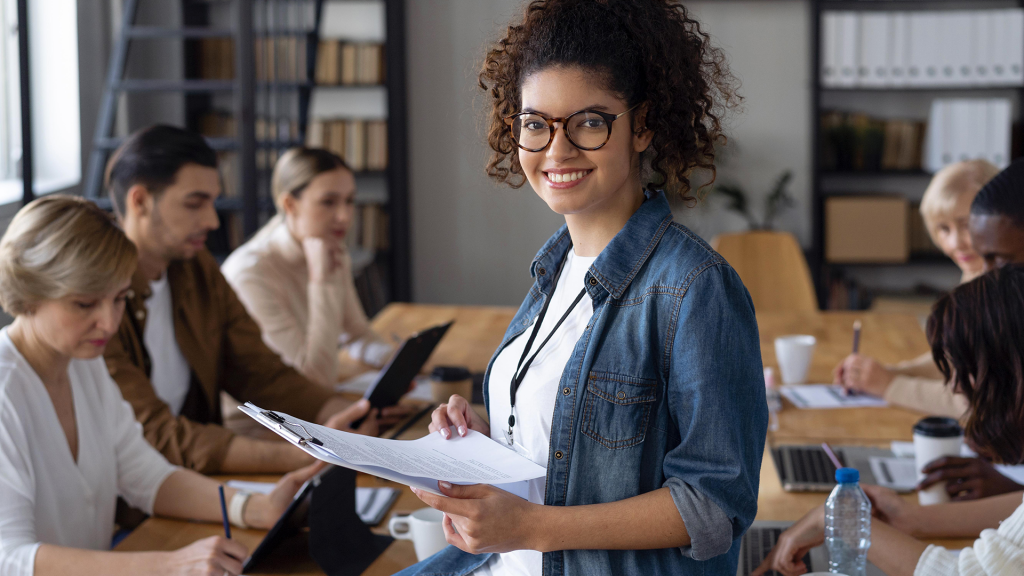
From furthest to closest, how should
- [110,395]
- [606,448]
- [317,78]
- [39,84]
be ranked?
[317,78] < [39,84] < [110,395] < [606,448]

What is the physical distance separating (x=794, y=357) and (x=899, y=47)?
113 inches

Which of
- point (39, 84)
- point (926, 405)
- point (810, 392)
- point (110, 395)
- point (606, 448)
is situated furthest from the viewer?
point (39, 84)

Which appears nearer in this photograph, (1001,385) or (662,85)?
(662,85)

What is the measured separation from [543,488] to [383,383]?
78 cm

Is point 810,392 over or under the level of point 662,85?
under

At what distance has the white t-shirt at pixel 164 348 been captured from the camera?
2.02 m

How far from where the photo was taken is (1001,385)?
4.06 ft

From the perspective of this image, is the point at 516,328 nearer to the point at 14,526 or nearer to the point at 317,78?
the point at 14,526

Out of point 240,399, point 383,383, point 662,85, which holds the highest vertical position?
point 662,85

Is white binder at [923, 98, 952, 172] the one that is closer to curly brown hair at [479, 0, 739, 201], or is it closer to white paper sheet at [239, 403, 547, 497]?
curly brown hair at [479, 0, 739, 201]

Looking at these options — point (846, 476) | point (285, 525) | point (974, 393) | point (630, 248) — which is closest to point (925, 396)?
point (974, 393)

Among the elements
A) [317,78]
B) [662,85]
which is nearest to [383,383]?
[662,85]

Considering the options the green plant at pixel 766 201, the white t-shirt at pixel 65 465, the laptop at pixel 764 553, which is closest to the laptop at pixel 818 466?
the laptop at pixel 764 553

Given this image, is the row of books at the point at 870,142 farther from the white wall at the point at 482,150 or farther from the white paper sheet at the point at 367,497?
the white paper sheet at the point at 367,497
